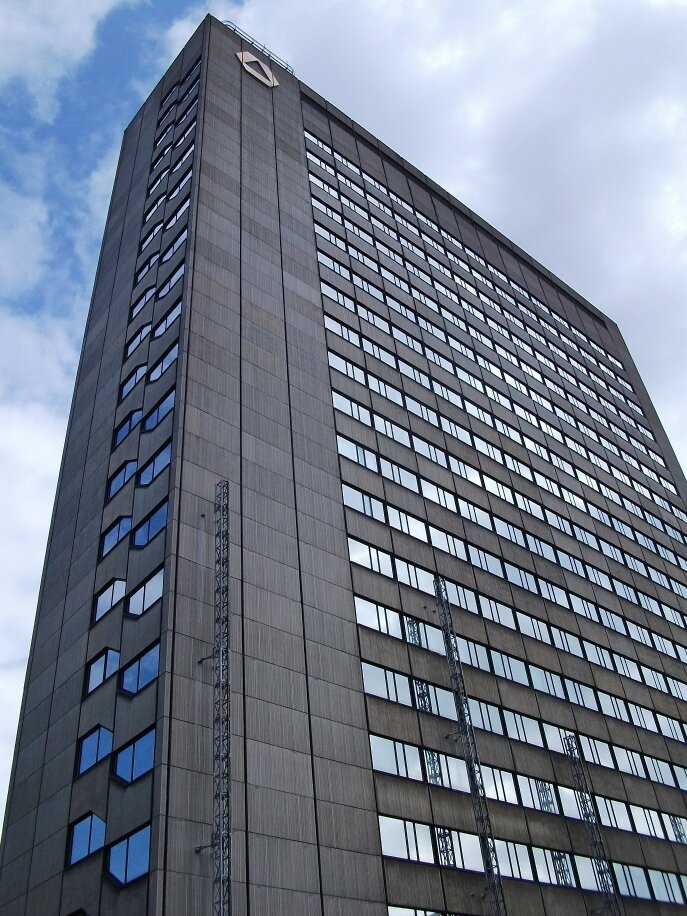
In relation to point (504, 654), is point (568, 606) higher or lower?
higher

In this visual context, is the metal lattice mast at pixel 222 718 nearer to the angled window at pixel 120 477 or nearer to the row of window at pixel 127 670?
the row of window at pixel 127 670

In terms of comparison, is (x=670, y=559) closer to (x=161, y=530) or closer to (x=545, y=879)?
(x=545, y=879)

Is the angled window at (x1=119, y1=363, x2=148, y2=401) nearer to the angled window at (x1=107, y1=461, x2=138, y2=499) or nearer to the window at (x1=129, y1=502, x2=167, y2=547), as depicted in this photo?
the angled window at (x1=107, y1=461, x2=138, y2=499)

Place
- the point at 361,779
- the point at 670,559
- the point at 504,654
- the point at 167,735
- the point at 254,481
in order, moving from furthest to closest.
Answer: the point at 670,559 → the point at 504,654 → the point at 254,481 → the point at 361,779 → the point at 167,735

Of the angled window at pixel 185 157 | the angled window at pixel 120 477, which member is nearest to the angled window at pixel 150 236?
the angled window at pixel 185 157

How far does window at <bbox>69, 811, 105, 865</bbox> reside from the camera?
33938mm

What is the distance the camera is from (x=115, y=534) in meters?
44.5

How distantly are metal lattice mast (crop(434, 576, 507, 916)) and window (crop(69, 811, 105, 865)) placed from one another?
17812 millimetres

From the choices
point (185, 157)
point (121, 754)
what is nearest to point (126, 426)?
point (121, 754)

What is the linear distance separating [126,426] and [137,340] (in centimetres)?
739

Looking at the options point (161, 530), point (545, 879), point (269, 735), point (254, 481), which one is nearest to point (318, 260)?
point (254, 481)

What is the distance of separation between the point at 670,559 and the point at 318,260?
46514 mm

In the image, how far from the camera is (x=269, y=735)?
35.6m

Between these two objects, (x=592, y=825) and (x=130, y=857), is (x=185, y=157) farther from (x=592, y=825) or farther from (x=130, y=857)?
(x=592, y=825)
